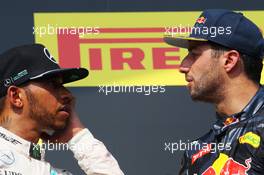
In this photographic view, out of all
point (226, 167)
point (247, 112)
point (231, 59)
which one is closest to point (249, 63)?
point (231, 59)

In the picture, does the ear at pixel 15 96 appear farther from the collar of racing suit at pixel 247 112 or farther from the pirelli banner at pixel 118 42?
the pirelli banner at pixel 118 42

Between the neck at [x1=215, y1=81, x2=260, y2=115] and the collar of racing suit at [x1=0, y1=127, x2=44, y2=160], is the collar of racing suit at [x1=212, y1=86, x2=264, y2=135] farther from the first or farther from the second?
the collar of racing suit at [x1=0, y1=127, x2=44, y2=160]

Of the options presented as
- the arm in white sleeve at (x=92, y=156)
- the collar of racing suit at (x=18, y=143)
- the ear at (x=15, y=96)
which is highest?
the ear at (x=15, y=96)

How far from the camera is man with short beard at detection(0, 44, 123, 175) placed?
1.60 metres

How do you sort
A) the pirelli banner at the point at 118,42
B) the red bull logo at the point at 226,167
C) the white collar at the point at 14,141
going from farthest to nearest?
the pirelli banner at the point at 118,42, the red bull logo at the point at 226,167, the white collar at the point at 14,141

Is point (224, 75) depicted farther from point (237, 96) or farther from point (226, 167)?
point (226, 167)

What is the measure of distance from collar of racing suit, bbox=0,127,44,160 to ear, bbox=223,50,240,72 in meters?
0.64

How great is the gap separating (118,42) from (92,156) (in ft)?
2.85

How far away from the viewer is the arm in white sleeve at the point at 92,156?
5.40 feet

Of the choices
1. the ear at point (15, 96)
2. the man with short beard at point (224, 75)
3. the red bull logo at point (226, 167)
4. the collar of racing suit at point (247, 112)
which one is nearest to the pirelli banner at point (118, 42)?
the man with short beard at point (224, 75)

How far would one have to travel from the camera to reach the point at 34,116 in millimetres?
1646

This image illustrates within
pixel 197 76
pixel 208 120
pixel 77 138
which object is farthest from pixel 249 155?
pixel 208 120

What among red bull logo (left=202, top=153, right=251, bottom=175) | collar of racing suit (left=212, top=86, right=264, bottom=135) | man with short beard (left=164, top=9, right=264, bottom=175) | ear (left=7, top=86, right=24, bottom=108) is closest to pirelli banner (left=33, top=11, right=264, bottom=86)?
man with short beard (left=164, top=9, right=264, bottom=175)

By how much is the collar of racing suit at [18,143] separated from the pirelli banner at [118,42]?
0.82 metres
